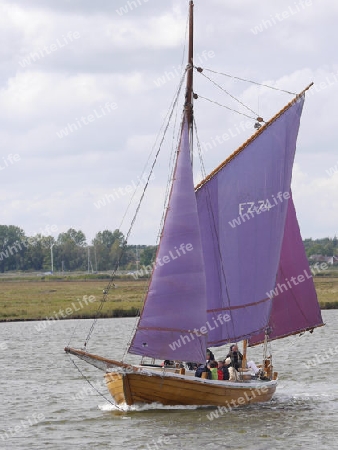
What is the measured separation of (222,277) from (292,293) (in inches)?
184

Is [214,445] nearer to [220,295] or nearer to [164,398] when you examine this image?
[164,398]

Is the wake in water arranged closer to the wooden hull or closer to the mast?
the wooden hull

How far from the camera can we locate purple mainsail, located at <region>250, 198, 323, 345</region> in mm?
49125

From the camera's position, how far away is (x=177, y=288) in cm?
4175

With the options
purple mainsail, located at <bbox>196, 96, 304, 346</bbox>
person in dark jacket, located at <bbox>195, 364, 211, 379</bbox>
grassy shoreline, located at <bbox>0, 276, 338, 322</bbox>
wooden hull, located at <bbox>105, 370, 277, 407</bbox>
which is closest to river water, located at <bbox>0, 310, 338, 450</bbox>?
wooden hull, located at <bbox>105, 370, 277, 407</bbox>

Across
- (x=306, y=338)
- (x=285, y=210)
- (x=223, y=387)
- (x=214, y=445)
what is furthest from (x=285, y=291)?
(x=306, y=338)

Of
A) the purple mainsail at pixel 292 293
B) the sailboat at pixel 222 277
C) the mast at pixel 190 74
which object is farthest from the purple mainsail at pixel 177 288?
the purple mainsail at pixel 292 293

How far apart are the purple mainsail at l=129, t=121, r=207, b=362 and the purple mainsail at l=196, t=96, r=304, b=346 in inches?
137

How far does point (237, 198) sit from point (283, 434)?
11.4 metres

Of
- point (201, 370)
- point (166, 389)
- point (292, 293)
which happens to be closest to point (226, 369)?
point (201, 370)

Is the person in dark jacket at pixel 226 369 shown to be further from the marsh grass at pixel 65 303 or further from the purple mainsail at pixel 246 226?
the marsh grass at pixel 65 303

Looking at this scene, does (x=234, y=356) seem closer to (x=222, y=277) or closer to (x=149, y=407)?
(x=222, y=277)

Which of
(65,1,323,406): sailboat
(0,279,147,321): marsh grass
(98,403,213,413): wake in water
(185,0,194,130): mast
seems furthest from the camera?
(0,279,147,321): marsh grass

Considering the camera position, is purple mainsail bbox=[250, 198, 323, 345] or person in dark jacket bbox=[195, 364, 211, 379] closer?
person in dark jacket bbox=[195, 364, 211, 379]
